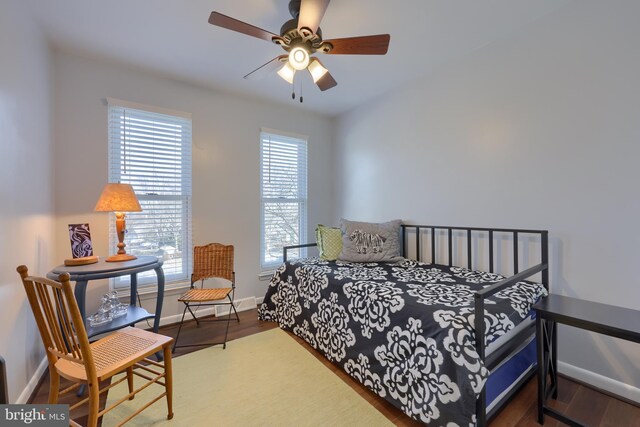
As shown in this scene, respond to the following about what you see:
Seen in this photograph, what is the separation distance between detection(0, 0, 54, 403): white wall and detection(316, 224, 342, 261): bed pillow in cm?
213

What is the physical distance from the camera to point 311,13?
4.58ft

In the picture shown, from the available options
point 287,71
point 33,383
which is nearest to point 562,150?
point 287,71

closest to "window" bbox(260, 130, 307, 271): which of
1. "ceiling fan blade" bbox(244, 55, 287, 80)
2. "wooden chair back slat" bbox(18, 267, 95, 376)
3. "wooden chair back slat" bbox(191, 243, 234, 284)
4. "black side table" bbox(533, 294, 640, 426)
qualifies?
"wooden chair back slat" bbox(191, 243, 234, 284)

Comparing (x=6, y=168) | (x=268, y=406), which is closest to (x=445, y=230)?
(x=268, y=406)

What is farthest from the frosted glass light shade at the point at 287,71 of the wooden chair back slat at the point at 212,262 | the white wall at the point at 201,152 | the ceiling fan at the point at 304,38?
the wooden chair back slat at the point at 212,262

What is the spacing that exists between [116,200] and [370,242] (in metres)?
2.11

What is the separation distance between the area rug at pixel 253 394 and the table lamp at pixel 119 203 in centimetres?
93

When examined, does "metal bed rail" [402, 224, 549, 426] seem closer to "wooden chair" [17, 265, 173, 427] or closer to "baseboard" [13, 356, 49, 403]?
"wooden chair" [17, 265, 173, 427]

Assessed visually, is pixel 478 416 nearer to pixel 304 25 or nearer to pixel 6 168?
pixel 304 25

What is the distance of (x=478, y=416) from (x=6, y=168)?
267cm

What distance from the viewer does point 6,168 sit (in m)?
1.43

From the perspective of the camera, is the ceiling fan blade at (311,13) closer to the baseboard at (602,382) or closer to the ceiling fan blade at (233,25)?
the ceiling fan blade at (233,25)

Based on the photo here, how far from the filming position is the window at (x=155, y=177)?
2.39m

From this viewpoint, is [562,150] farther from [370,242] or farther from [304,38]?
[304,38]
